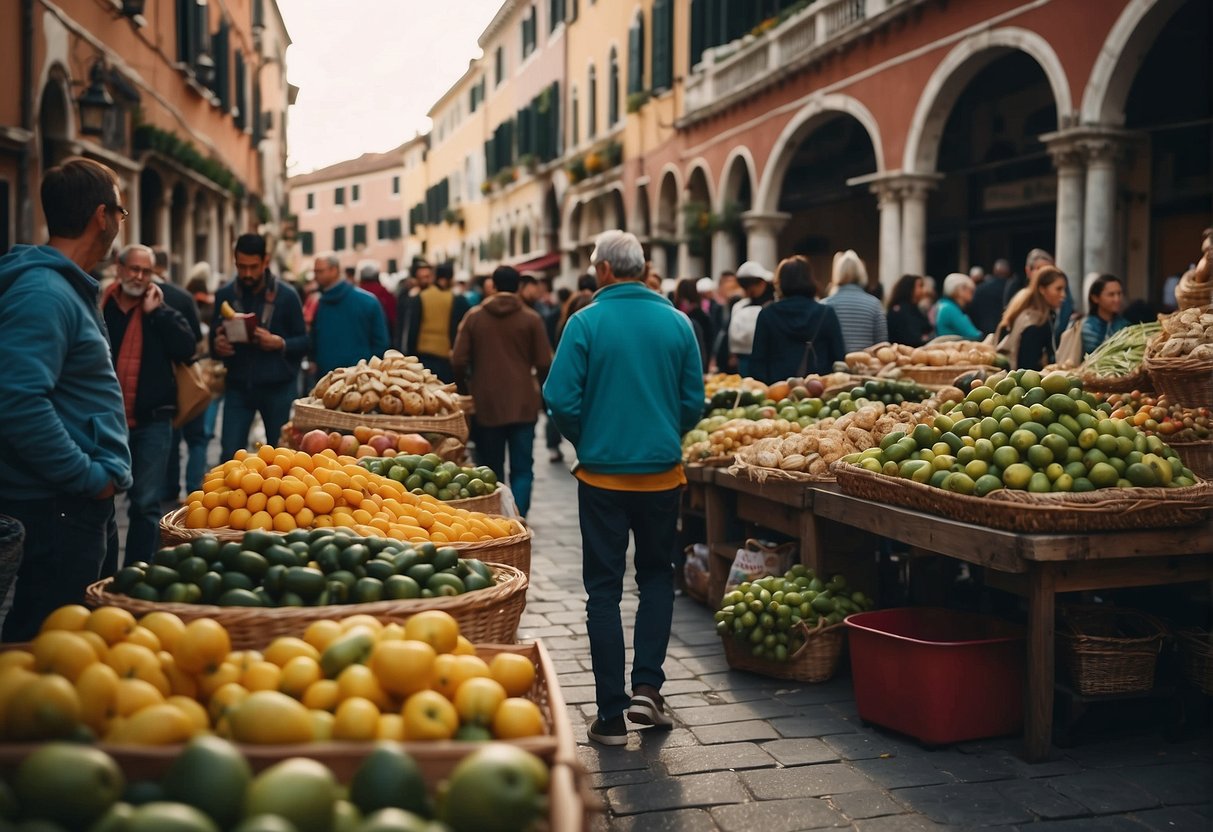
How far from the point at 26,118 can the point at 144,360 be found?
6460mm

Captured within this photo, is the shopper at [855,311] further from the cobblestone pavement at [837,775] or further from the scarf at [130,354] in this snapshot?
the scarf at [130,354]

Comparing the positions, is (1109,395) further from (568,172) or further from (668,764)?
(568,172)

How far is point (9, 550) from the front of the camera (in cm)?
299

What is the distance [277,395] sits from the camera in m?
8.09

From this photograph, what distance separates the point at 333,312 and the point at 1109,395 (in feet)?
17.9

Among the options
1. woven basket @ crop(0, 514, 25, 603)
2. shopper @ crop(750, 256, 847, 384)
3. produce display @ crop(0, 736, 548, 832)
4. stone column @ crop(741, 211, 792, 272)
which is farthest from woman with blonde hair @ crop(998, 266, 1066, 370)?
stone column @ crop(741, 211, 792, 272)

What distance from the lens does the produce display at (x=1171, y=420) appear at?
5598 millimetres

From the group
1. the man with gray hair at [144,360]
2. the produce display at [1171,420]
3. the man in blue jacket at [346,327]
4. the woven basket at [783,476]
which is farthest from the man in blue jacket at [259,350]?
the produce display at [1171,420]

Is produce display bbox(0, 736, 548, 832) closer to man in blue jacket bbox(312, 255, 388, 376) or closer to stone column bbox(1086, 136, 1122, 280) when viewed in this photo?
man in blue jacket bbox(312, 255, 388, 376)

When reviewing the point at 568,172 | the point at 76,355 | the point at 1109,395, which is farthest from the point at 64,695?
the point at 568,172

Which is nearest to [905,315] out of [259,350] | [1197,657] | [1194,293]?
[1194,293]

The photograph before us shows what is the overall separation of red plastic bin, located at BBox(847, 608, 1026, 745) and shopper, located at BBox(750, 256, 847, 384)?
3.73 meters

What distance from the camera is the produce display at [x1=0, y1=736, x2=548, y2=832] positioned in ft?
5.76

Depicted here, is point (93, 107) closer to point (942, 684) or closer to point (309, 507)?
point (309, 507)
